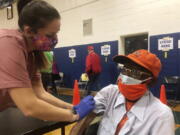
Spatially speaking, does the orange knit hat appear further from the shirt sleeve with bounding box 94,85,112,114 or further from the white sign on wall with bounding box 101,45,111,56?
the white sign on wall with bounding box 101,45,111,56

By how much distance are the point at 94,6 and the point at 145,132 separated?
6.46 meters

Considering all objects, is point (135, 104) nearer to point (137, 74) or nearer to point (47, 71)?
point (137, 74)

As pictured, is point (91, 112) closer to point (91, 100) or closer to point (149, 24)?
point (91, 100)

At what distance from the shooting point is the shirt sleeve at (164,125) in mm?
1246

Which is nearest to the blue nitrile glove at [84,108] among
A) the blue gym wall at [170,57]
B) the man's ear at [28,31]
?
the man's ear at [28,31]

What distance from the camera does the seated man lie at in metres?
1.31

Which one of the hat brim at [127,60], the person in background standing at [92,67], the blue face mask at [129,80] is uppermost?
the hat brim at [127,60]

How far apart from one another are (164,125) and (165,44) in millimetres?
4720

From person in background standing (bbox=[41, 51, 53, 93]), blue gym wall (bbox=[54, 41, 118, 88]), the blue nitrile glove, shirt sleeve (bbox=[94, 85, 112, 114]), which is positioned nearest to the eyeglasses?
shirt sleeve (bbox=[94, 85, 112, 114])

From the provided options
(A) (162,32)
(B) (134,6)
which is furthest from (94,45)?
(A) (162,32)

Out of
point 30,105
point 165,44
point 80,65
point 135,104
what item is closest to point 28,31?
point 30,105

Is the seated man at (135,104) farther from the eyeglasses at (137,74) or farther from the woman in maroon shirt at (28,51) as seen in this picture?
the woman in maroon shirt at (28,51)

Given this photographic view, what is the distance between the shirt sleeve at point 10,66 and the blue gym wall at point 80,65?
5.73 metres

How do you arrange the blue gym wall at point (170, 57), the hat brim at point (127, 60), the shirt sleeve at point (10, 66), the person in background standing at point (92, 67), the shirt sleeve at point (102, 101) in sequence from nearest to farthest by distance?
the shirt sleeve at point (10, 66) < the hat brim at point (127, 60) < the shirt sleeve at point (102, 101) < the blue gym wall at point (170, 57) < the person in background standing at point (92, 67)
